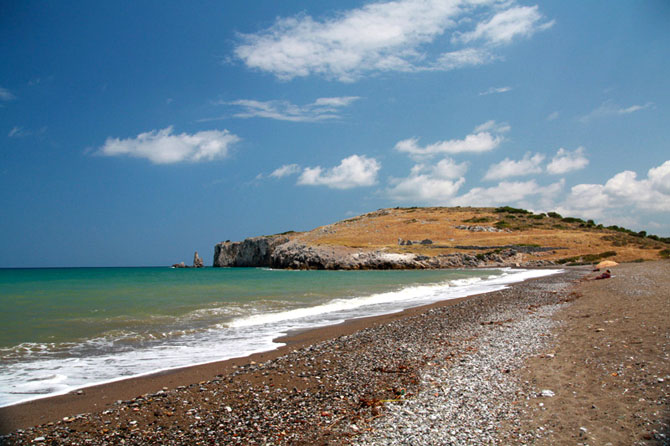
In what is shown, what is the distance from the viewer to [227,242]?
12450cm

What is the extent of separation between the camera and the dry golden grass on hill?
59597 millimetres

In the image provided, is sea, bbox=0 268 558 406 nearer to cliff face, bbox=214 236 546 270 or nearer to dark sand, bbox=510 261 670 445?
Result: dark sand, bbox=510 261 670 445

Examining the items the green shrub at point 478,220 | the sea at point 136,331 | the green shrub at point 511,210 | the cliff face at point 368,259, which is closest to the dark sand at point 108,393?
the sea at point 136,331

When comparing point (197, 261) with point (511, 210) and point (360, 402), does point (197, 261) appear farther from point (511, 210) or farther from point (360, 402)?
point (360, 402)

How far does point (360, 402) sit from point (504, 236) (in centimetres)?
7489

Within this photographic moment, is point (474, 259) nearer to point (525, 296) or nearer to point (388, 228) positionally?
point (388, 228)

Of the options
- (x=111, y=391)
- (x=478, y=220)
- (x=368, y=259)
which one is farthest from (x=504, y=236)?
(x=111, y=391)

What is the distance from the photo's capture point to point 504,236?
241ft

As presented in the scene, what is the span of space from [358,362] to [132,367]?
5218 millimetres

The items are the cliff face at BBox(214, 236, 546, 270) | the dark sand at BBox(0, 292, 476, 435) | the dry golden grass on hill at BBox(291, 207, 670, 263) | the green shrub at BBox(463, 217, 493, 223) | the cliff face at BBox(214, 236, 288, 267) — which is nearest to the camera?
the dark sand at BBox(0, 292, 476, 435)

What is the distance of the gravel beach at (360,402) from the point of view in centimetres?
474

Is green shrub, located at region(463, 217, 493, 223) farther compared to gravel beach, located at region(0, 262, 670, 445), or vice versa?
green shrub, located at region(463, 217, 493, 223)

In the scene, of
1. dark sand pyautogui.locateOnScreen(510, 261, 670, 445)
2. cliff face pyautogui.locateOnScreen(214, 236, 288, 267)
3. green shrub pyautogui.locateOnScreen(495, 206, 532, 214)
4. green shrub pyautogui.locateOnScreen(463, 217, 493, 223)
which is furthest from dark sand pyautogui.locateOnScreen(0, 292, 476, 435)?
green shrub pyautogui.locateOnScreen(495, 206, 532, 214)

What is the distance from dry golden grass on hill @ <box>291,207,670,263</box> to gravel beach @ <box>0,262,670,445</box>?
57662 millimetres
